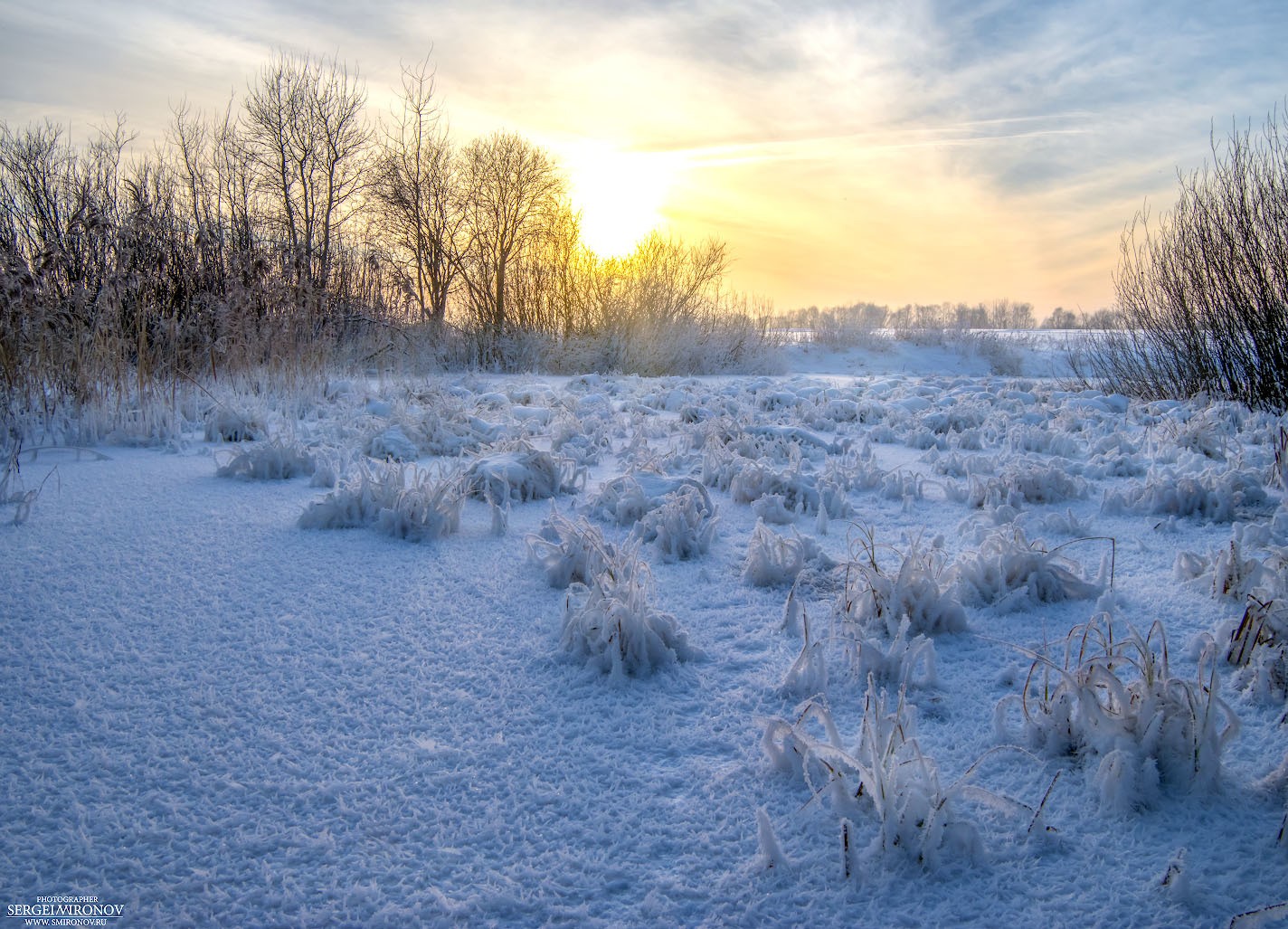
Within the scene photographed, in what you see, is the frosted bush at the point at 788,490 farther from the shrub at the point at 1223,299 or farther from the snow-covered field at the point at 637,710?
the shrub at the point at 1223,299

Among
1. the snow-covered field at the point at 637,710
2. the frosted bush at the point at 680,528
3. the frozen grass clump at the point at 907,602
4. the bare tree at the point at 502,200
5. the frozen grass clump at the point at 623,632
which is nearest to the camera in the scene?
the snow-covered field at the point at 637,710

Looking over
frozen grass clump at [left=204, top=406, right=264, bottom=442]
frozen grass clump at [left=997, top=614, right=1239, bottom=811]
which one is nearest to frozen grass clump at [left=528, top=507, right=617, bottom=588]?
frozen grass clump at [left=997, top=614, right=1239, bottom=811]

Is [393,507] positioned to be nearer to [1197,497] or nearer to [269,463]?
[269,463]

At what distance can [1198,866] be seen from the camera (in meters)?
1.02

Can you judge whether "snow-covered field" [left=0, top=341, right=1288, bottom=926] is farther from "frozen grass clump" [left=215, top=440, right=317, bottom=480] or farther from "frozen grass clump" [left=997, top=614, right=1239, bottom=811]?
"frozen grass clump" [left=215, top=440, right=317, bottom=480]

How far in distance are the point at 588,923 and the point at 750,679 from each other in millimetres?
770

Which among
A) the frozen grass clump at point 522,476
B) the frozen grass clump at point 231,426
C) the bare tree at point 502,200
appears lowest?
the frozen grass clump at point 522,476

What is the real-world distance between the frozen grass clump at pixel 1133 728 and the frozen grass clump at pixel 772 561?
3.11 ft

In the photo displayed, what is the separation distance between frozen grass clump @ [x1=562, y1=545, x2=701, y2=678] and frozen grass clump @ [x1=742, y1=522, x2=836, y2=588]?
0.54 meters

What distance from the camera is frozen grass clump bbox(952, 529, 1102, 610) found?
2.04 meters

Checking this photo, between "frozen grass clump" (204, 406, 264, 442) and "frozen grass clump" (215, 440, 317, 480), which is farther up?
"frozen grass clump" (204, 406, 264, 442)

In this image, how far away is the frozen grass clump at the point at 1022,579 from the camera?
2.04m

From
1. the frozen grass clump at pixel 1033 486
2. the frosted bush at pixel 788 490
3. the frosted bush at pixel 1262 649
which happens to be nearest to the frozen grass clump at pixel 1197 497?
the frozen grass clump at pixel 1033 486

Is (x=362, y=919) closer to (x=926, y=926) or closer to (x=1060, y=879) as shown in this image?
(x=926, y=926)
